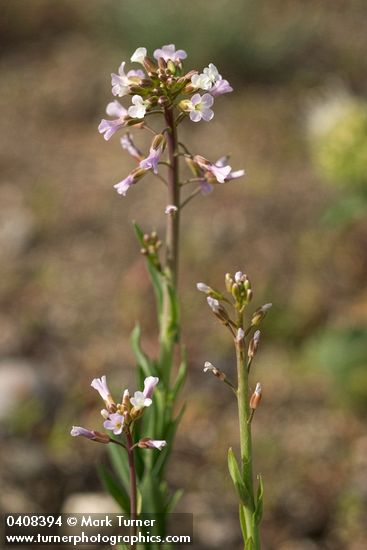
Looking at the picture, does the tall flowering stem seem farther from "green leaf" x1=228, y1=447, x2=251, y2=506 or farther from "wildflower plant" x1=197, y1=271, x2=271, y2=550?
"green leaf" x1=228, y1=447, x2=251, y2=506

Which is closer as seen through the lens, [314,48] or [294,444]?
[294,444]

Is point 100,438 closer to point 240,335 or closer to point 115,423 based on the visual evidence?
point 115,423

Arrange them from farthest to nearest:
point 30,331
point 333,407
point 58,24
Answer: point 58,24 → point 30,331 → point 333,407

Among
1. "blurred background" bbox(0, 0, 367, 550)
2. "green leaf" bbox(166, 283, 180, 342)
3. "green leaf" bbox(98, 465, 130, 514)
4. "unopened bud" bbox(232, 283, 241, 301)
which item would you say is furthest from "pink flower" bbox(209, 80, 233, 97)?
"blurred background" bbox(0, 0, 367, 550)

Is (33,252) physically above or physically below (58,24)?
below

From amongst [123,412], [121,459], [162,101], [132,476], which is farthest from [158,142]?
[121,459]

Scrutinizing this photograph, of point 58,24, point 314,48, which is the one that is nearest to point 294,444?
point 314,48

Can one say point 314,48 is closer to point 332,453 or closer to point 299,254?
point 299,254
